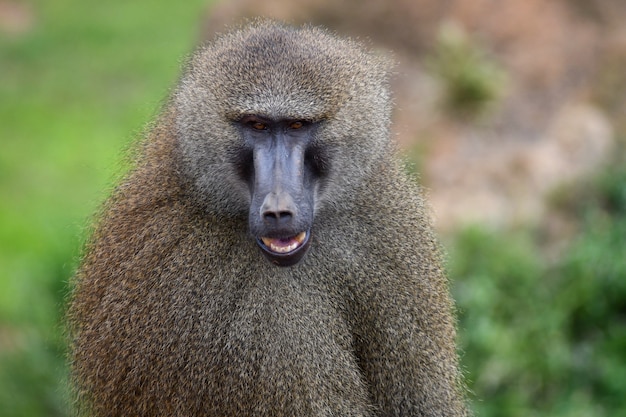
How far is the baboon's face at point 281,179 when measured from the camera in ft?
9.31

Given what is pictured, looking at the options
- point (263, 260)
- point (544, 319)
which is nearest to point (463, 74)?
point (544, 319)

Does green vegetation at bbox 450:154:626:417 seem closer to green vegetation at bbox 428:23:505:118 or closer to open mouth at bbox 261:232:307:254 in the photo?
green vegetation at bbox 428:23:505:118

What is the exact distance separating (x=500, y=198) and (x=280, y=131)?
3.96 m

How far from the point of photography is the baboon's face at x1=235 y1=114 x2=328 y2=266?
2.84m

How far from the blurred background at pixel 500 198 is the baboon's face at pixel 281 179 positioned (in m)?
0.91

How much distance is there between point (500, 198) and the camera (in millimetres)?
6688

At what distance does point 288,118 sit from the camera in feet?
9.86

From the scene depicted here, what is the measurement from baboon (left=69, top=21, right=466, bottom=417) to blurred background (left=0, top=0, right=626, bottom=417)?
1.85 ft

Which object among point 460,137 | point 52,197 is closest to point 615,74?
point 460,137

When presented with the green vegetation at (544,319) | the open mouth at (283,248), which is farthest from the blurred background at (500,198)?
the open mouth at (283,248)

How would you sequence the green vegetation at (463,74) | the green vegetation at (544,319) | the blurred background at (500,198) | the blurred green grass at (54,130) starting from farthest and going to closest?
the green vegetation at (463,74) < the blurred green grass at (54,130) < the blurred background at (500,198) < the green vegetation at (544,319)

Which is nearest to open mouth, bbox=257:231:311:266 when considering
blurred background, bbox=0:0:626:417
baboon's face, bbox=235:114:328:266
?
baboon's face, bbox=235:114:328:266

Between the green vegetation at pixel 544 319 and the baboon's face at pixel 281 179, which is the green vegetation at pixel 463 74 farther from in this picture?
the baboon's face at pixel 281 179

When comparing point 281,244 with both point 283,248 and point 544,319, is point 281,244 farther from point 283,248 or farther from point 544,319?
point 544,319
